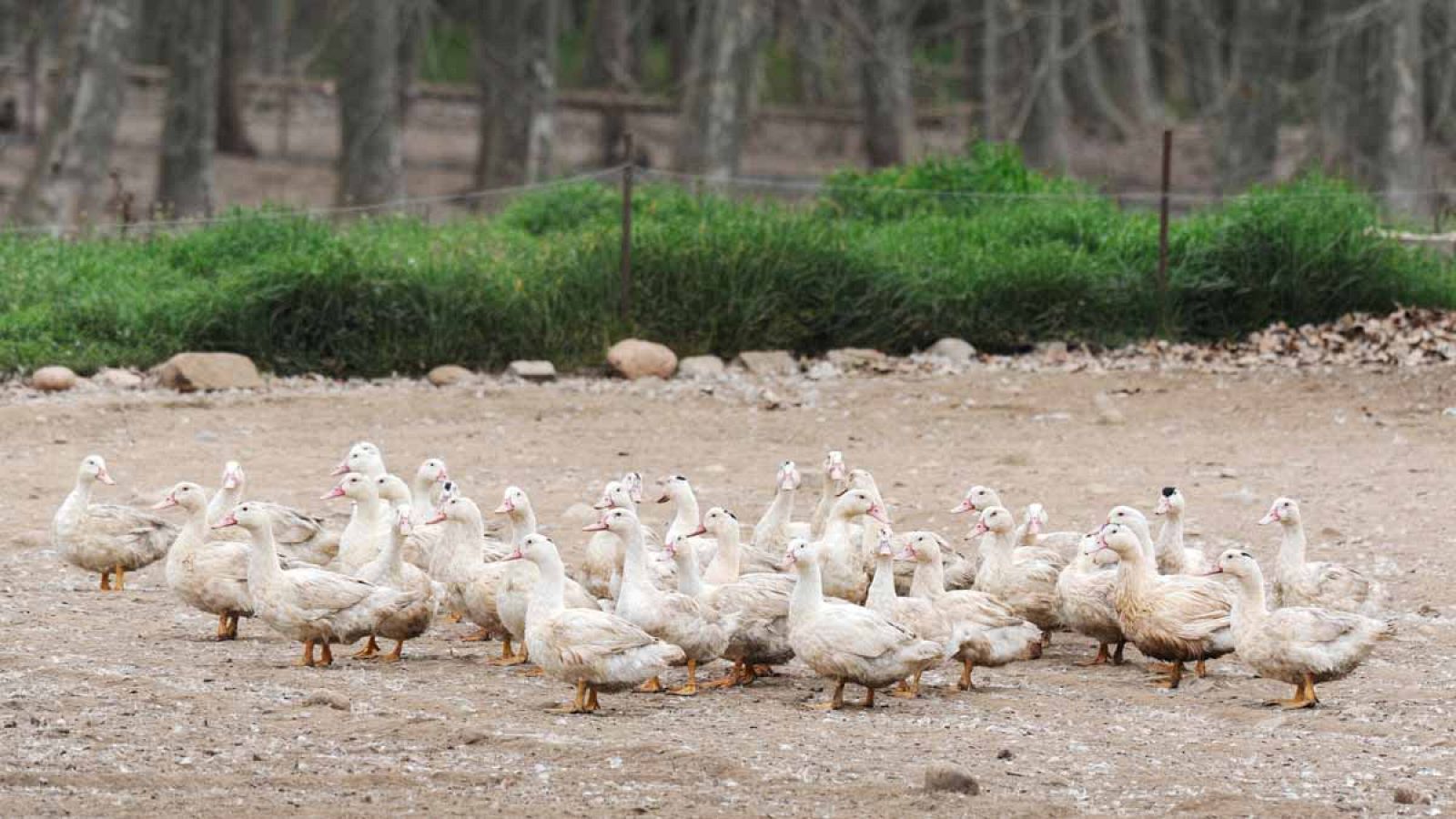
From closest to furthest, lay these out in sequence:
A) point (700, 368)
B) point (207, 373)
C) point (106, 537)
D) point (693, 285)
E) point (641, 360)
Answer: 1. point (106, 537)
2. point (207, 373)
3. point (641, 360)
4. point (700, 368)
5. point (693, 285)

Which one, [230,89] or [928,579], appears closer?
[928,579]

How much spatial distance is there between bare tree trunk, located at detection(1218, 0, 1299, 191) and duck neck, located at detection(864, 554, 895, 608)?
22.4 m

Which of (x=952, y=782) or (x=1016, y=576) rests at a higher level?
(x=1016, y=576)

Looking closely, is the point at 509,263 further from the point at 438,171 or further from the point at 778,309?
the point at 438,171

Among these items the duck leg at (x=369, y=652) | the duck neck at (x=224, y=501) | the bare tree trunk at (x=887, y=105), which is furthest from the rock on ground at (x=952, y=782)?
the bare tree trunk at (x=887, y=105)

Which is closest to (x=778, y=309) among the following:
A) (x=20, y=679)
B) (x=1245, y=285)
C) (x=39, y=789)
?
(x=1245, y=285)

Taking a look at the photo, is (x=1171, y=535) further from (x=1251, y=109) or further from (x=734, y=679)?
(x=1251, y=109)

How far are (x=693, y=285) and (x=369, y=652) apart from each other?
8187 mm

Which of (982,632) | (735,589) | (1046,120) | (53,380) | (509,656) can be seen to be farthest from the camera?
(1046,120)

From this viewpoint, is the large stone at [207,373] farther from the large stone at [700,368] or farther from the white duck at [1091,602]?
the white duck at [1091,602]

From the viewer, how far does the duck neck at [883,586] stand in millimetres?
8867

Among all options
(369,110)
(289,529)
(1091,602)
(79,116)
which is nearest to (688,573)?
(1091,602)

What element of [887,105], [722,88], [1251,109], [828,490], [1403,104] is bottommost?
[828,490]

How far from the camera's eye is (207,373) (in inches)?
615
